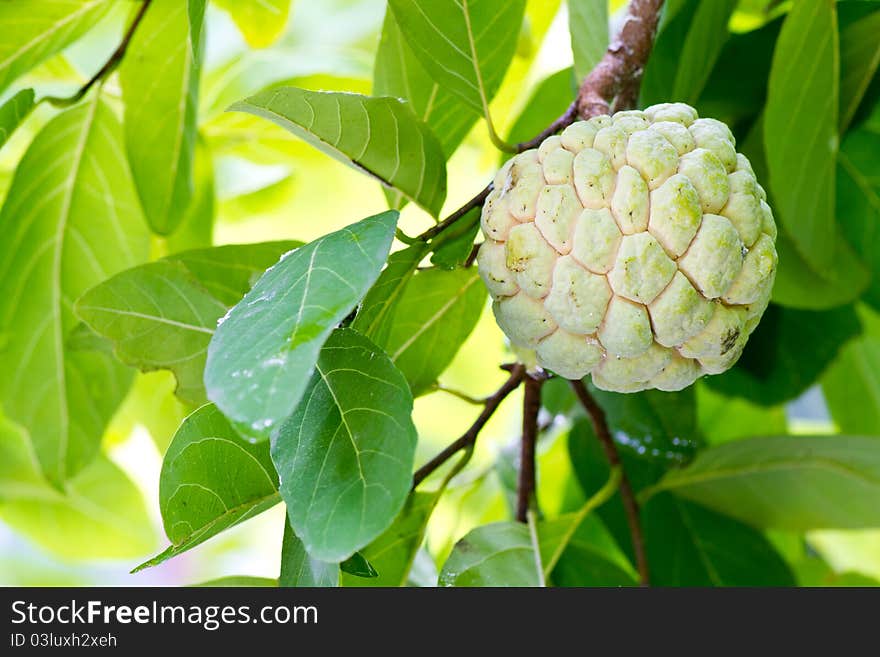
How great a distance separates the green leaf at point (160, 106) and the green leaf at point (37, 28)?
7 cm

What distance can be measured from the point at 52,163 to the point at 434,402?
1115mm

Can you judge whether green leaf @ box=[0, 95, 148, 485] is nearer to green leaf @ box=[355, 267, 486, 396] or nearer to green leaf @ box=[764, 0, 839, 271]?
green leaf @ box=[355, 267, 486, 396]

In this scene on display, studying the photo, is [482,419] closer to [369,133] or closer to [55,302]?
[369,133]

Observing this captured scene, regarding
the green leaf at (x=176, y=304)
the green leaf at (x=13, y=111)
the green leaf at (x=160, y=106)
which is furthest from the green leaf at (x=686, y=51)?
the green leaf at (x=13, y=111)

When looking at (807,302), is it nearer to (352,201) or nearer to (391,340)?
(391,340)

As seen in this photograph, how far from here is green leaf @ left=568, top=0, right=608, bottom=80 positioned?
101 cm

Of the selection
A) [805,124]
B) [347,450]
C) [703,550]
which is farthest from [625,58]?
[703,550]

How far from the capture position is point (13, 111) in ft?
3.11

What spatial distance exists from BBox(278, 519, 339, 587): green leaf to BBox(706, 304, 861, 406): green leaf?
85 cm

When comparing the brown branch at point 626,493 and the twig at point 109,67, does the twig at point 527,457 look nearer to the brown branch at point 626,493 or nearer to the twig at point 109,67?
the brown branch at point 626,493

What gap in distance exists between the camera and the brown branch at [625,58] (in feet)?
2.94

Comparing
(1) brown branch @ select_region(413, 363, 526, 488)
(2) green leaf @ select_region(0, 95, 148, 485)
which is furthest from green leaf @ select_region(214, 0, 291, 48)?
(1) brown branch @ select_region(413, 363, 526, 488)

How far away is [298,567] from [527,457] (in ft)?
1.28

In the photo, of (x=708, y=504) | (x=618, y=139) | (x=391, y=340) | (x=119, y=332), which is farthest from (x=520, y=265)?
(x=708, y=504)
